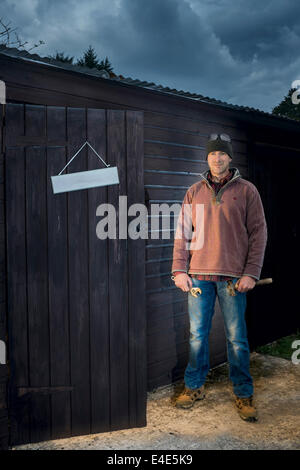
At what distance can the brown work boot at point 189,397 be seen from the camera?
3576mm

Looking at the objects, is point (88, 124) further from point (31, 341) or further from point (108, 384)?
point (108, 384)

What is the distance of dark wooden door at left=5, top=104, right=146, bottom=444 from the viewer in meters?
2.93

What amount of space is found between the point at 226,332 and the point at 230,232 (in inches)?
34.3

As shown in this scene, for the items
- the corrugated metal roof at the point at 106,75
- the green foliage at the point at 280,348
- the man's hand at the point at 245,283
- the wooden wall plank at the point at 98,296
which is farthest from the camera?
the green foliage at the point at 280,348

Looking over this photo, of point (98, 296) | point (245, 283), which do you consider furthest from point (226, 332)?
point (98, 296)

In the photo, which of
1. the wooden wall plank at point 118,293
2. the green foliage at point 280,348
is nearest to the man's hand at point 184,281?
the wooden wall plank at point 118,293

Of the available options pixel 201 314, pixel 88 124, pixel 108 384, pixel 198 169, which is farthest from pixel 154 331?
pixel 88 124

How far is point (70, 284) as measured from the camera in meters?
3.06

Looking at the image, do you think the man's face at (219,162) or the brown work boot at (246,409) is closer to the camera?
the brown work boot at (246,409)

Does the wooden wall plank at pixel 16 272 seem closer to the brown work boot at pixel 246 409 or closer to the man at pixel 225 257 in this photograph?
the man at pixel 225 257

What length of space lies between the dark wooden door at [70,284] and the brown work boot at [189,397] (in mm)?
455

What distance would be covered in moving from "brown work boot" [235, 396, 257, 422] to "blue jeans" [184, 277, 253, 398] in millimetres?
45

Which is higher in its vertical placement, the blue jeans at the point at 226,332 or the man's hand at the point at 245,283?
the man's hand at the point at 245,283
